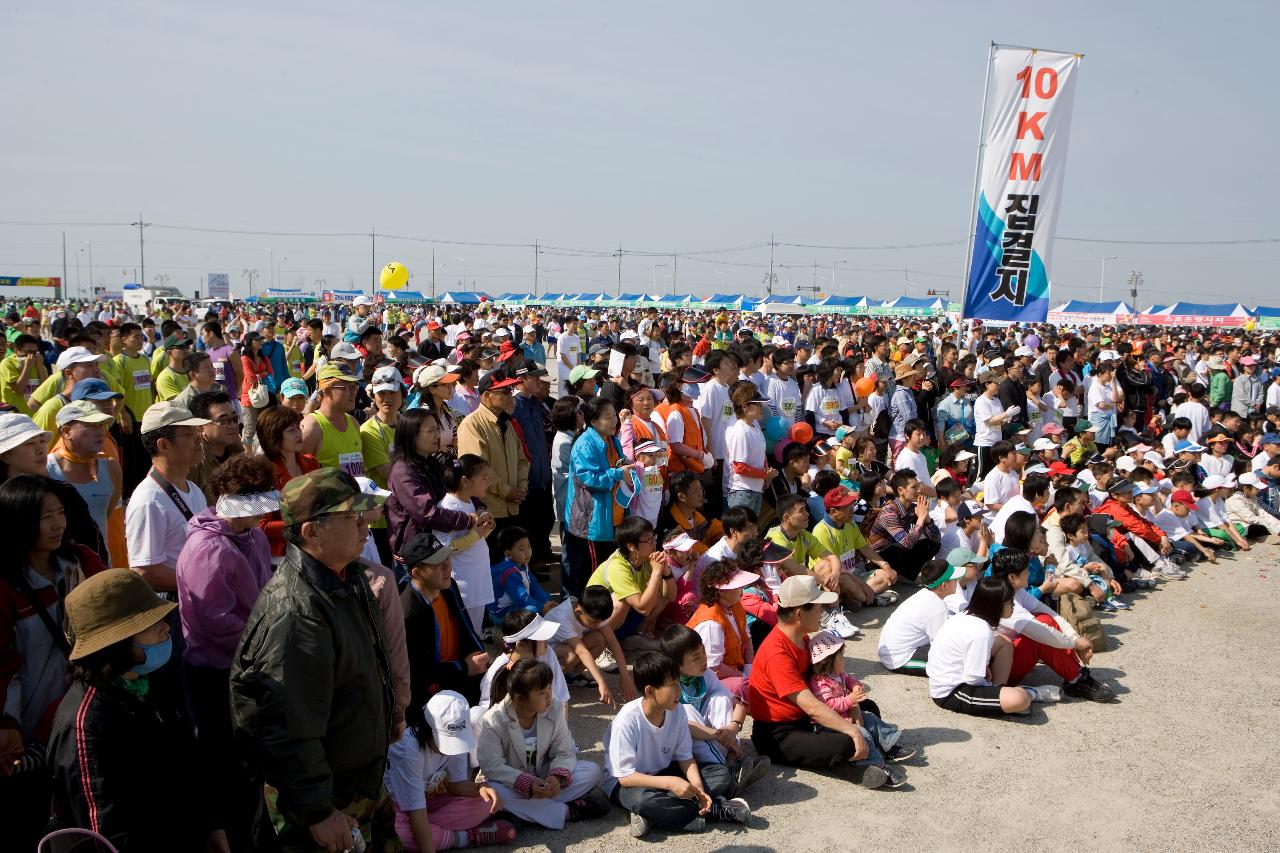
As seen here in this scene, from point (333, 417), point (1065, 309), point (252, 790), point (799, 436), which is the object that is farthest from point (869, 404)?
point (1065, 309)

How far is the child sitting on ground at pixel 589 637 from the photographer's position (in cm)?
524

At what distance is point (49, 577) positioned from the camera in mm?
3119

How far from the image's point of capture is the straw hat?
2.54 metres

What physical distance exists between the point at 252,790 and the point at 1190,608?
7.53 m

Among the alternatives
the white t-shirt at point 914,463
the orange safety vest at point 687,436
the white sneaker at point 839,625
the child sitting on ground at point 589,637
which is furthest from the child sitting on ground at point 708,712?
the white t-shirt at point 914,463

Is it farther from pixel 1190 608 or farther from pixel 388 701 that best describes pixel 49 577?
pixel 1190 608

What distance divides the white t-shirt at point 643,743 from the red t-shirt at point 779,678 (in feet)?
1.98

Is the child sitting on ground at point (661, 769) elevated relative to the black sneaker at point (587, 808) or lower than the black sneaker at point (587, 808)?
elevated

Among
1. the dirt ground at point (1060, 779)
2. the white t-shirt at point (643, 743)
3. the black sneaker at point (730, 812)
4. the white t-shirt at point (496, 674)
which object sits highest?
the white t-shirt at point (496, 674)

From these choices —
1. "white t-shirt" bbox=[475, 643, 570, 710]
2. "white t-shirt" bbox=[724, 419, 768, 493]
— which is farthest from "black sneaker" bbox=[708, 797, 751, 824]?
"white t-shirt" bbox=[724, 419, 768, 493]

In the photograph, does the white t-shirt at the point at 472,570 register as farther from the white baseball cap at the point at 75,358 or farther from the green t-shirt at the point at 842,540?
the white baseball cap at the point at 75,358

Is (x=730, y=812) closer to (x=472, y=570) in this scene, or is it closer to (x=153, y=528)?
(x=472, y=570)

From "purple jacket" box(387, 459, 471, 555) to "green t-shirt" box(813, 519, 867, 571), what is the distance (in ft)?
9.98

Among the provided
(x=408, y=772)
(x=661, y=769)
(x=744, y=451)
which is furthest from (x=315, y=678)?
(x=744, y=451)
